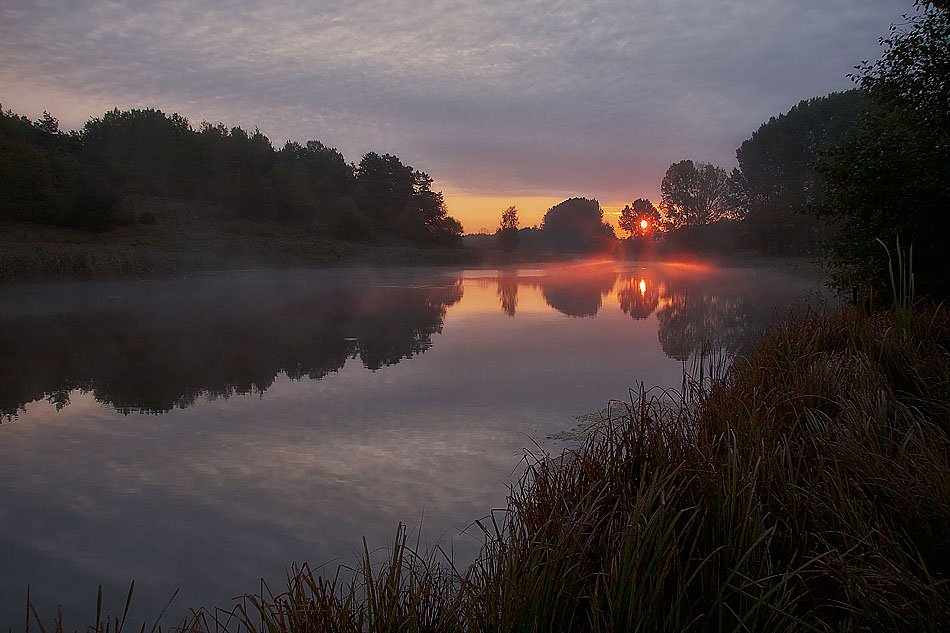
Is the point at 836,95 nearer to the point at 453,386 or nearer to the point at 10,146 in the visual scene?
the point at 453,386

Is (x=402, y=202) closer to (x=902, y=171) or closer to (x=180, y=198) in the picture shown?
(x=180, y=198)

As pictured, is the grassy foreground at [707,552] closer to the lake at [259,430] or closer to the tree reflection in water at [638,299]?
the lake at [259,430]

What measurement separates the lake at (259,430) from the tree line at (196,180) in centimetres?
1808

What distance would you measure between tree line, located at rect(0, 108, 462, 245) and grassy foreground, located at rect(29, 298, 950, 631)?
31.9m

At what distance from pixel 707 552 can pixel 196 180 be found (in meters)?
50.8

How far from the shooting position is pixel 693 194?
66.3m

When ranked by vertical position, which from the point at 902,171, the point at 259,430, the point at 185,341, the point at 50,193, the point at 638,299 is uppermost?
the point at 50,193

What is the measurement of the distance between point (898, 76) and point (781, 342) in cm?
545

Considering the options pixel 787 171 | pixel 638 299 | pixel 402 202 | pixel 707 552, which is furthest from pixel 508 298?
pixel 402 202

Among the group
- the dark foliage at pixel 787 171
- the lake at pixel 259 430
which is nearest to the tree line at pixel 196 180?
the lake at pixel 259 430

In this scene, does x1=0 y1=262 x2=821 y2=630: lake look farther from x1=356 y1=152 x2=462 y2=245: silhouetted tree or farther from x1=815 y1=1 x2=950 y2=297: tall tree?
x1=356 y1=152 x2=462 y2=245: silhouetted tree

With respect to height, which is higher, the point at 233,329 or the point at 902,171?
the point at 902,171

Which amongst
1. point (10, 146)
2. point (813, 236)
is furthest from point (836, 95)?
point (10, 146)

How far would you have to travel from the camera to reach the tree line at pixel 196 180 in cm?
2827
